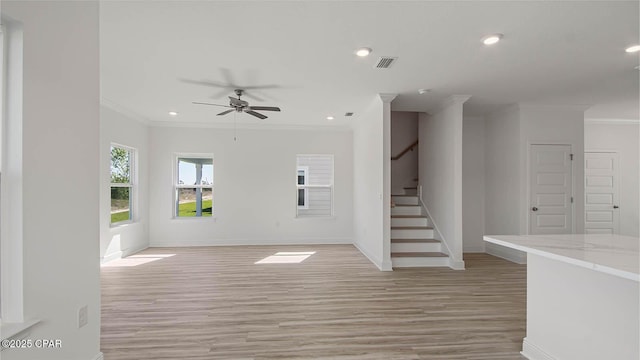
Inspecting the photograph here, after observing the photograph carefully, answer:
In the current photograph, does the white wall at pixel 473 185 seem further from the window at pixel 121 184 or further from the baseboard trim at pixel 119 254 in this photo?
the window at pixel 121 184

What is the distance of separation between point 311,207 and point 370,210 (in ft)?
8.50

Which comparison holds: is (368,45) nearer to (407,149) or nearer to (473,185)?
(473,185)

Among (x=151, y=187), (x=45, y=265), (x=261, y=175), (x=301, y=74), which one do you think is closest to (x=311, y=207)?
(x=261, y=175)

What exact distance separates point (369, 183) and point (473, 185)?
2241 mm

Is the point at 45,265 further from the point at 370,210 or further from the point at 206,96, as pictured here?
the point at 370,210

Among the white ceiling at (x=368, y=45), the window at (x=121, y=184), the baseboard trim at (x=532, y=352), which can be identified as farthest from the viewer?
the window at (x=121, y=184)

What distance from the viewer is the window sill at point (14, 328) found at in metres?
1.43

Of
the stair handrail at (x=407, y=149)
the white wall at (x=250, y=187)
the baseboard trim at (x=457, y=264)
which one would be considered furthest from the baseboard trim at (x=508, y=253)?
the white wall at (x=250, y=187)

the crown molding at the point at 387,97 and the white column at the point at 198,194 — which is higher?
the crown molding at the point at 387,97

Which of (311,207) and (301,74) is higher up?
(301,74)

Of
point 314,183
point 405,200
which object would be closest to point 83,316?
point 405,200

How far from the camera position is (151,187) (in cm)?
653

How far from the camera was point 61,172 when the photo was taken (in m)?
1.80

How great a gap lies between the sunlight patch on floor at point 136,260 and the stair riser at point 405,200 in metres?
4.63
